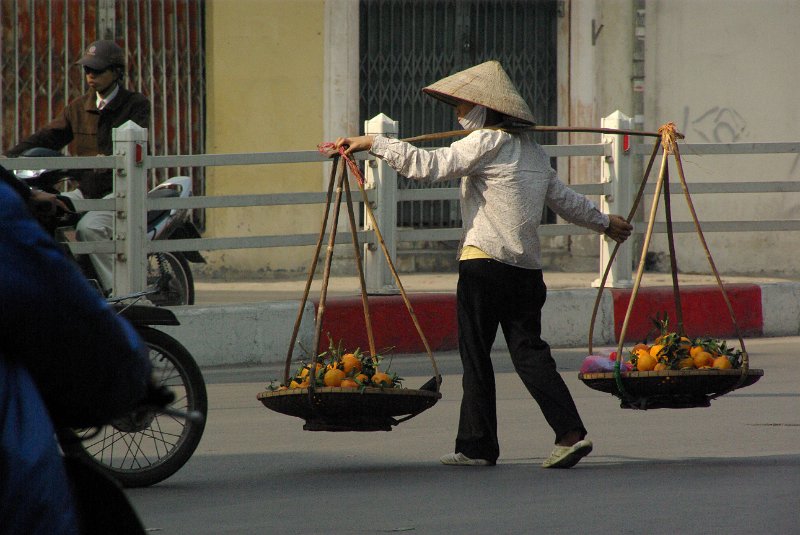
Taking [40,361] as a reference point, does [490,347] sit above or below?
below

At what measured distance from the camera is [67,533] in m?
1.91

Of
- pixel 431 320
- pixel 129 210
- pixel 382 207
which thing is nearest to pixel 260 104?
pixel 382 207

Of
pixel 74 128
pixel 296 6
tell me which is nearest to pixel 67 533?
pixel 74 128

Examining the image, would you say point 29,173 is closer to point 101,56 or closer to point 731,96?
point 101,56

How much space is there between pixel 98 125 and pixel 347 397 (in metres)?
4.37

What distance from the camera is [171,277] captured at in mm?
9859

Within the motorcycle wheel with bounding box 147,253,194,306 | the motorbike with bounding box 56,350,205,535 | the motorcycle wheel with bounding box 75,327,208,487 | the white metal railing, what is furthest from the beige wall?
the motorbike with bounding box 56,350,205,535

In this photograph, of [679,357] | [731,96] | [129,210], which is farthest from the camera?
[731,96]

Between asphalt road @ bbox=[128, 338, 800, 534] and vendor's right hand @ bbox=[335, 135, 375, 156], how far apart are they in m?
1.36

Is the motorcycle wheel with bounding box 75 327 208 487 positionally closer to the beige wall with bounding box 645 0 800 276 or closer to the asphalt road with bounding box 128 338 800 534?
the asphalt road with bounding box 128 338 800 534

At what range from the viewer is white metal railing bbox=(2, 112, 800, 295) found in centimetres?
892

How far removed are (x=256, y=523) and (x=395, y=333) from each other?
5.03 meters

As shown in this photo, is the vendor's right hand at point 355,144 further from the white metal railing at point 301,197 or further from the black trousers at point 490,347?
the white metal railing at point 301,197

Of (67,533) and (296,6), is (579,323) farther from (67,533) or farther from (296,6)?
(67,533)
